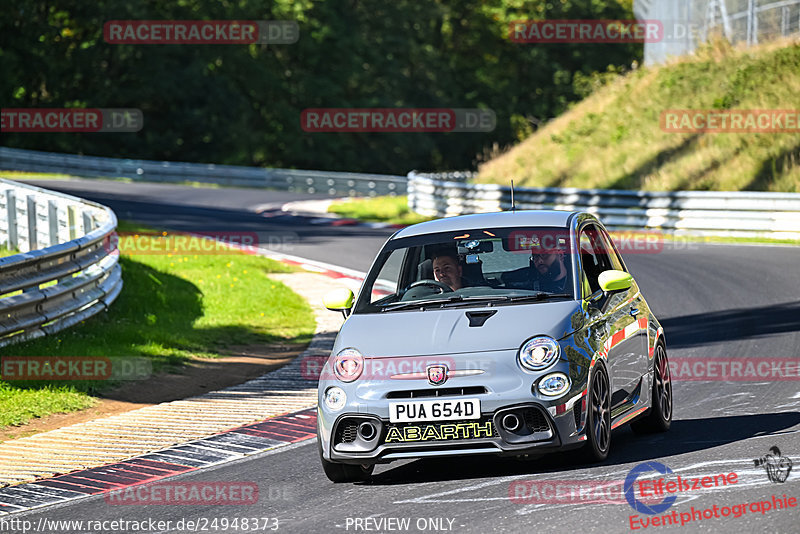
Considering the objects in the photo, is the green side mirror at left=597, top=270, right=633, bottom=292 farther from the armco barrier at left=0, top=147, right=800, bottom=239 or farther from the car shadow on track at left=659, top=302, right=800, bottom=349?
the armco barrier at left=0, top=147, right=800, bottom=239

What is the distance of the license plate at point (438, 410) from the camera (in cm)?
711

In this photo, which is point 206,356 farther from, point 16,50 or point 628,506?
point 16,50

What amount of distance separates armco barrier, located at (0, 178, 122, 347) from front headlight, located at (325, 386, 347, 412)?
529 centimetres

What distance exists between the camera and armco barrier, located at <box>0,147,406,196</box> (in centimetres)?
4628

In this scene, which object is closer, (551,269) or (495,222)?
(551,269)

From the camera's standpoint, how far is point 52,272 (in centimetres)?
1295

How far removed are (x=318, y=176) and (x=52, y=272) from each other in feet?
111

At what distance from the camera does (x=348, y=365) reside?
7480 mm

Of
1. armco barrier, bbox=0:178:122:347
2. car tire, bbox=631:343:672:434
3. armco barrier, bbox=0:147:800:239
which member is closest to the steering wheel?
car tire, bbox=631:343:672:434

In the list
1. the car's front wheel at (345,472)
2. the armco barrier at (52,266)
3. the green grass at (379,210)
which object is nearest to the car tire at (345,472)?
the car's front wheel at (345,472)

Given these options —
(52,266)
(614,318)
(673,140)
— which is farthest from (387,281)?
(673,140)

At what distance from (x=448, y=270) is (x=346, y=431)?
149 centimetres

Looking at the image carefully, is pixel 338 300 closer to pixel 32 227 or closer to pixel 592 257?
pixel 592 257

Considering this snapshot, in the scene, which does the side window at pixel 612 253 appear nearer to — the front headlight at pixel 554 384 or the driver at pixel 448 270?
the driver at pixel 448 270
